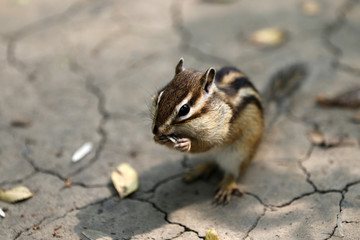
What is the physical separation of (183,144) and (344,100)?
175 centimetres

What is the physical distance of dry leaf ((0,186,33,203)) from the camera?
2844 millimetres

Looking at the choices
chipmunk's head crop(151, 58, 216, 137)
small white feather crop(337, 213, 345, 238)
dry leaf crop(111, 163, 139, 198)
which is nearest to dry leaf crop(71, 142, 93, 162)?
dry leaf crop(111, 163, 139, 198)

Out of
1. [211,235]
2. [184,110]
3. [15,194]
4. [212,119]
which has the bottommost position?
[211,235]

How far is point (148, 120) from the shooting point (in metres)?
3.34

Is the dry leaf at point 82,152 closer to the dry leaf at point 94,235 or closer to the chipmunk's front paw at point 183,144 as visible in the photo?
the dry leaf at point 94,235

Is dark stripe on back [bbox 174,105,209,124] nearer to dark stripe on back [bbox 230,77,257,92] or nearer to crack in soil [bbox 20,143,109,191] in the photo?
dark stripe on back [bbox 230,77,257,92]

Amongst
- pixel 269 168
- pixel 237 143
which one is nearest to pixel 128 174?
pixel 237 143

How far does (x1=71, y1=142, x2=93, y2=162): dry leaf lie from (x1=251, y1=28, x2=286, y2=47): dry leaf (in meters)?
2.05

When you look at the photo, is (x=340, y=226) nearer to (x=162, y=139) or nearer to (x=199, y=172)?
(x=199, y=172)

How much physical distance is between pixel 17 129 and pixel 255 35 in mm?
2482

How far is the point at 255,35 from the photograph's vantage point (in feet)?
15.0

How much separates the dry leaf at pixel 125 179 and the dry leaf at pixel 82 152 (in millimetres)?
319

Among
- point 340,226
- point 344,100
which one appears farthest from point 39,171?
point 344,100

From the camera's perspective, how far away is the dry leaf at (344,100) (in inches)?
143
